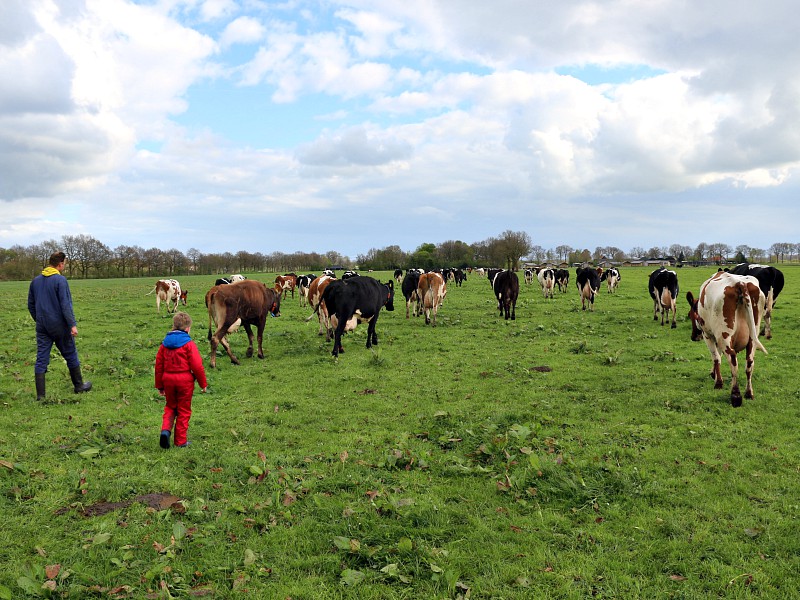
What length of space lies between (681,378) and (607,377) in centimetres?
151

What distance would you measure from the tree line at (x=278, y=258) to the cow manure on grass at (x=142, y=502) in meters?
96.4

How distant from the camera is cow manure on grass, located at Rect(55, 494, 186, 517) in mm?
5164

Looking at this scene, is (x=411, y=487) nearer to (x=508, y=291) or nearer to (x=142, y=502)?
(x=142, y=502)

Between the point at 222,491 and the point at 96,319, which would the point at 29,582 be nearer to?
the point at 222,491

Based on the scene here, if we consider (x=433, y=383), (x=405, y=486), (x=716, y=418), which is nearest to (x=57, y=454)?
(x=405, y=486)

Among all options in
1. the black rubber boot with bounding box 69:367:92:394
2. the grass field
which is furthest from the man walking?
the grass field

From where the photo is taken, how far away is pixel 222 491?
5.61 metres

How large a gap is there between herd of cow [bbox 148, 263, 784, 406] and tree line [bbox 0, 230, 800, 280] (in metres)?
79.2

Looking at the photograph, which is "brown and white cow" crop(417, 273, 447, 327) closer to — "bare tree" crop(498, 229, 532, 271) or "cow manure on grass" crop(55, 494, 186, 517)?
"cow manure on grass" crop(55, 494, 186, 517)

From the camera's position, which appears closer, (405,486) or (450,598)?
(450,598)

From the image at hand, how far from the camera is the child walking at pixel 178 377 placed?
7.01m

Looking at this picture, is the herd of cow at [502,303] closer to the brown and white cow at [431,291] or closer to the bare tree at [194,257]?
the brown and white cow at [431,291]

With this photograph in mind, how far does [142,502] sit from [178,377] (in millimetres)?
2038

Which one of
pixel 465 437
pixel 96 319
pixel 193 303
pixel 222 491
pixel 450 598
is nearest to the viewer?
pixel 450 598
